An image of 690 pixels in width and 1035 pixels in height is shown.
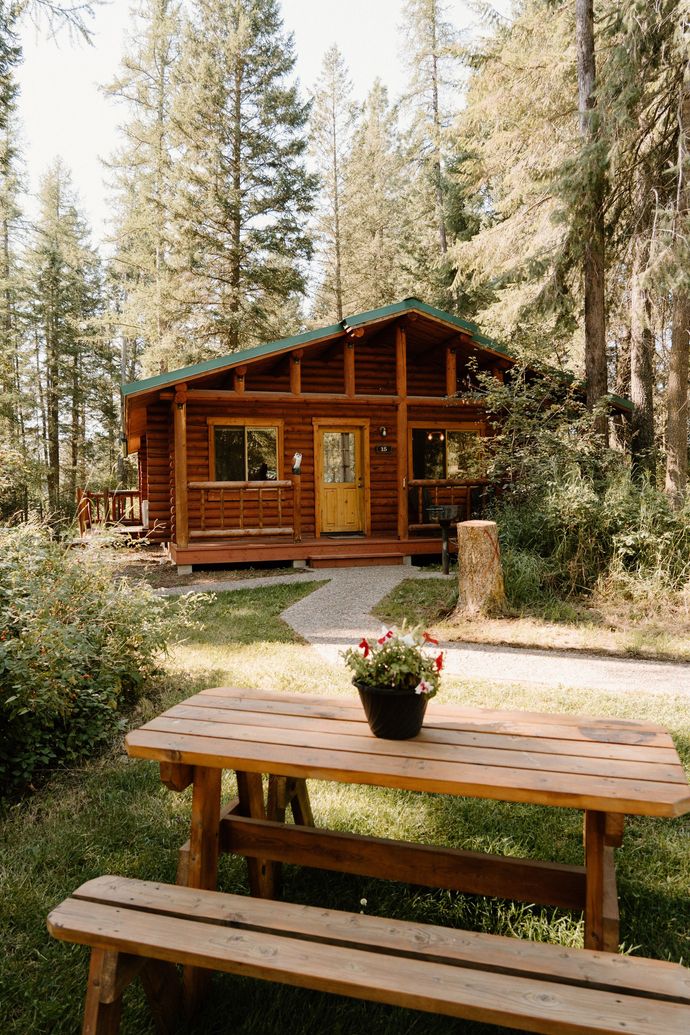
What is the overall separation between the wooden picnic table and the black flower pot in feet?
0.11

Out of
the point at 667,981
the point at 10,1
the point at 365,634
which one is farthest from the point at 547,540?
the point at 10,1

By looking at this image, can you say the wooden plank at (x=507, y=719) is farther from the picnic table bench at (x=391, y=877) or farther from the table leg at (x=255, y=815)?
the table leg at (x=255, y=815)

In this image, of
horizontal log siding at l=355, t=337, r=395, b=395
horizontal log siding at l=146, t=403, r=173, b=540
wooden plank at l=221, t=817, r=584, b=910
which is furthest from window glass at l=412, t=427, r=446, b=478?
wooden plank at l=221, t=817, r=584, b=910

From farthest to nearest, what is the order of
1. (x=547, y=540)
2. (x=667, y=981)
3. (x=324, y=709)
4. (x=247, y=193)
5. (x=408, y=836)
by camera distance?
(x=247, y=193)
(x=547, y=540)
(x=408, y=836)
(x=324, y=709)
(x=667, y=981)

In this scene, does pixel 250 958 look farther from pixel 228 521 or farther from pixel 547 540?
pixel 228 521

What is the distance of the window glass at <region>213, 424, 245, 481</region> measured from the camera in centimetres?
1171

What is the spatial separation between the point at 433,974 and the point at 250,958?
38 cm

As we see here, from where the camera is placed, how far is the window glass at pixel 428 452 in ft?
41.9

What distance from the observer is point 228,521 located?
1177 cm

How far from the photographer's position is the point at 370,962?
1312 mm

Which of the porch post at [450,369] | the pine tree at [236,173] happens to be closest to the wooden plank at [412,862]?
the porch post at [450,369]

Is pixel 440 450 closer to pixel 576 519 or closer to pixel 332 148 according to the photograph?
pixel 576 519

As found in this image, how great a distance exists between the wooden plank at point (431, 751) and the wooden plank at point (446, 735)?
3 cm

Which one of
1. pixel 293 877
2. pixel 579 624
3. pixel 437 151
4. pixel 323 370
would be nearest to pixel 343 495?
pixel 323 370
